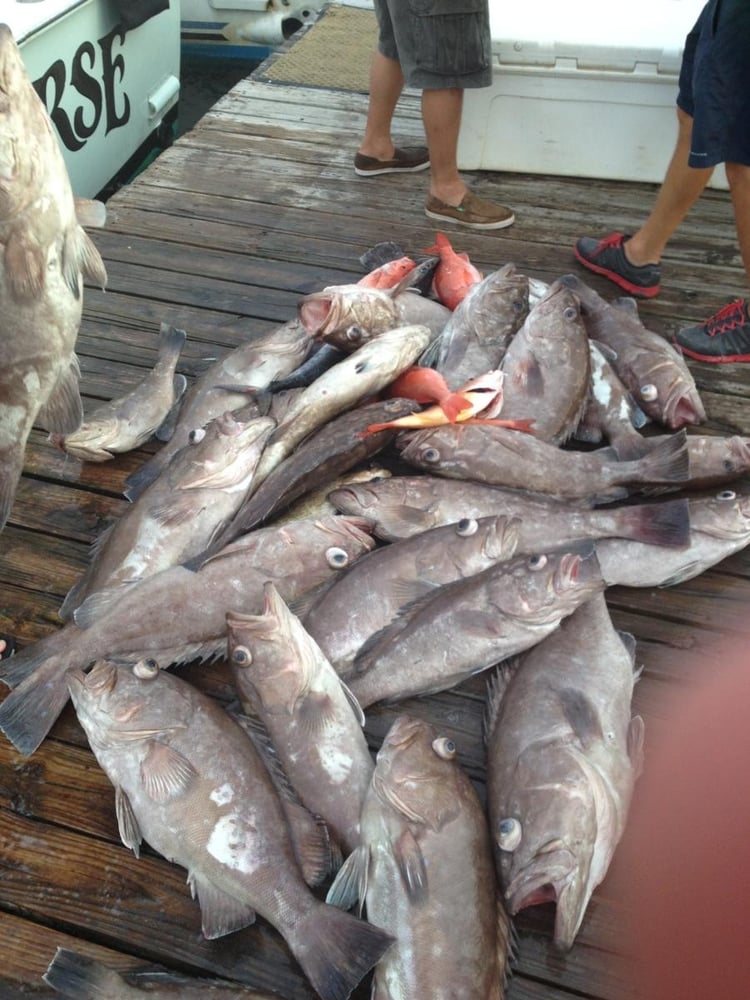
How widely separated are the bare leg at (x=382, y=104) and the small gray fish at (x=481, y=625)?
365cm

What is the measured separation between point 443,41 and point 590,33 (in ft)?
3.66

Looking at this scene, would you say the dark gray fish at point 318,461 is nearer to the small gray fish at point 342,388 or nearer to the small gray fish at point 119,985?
the small gray fish at point 342,388

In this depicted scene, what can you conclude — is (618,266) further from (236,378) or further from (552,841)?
(552,841)

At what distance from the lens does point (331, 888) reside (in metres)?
2.00

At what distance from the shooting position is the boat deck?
2.06m

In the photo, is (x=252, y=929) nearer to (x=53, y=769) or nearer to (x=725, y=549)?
(x=53, y=769)

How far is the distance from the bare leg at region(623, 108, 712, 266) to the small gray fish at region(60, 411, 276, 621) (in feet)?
7.83

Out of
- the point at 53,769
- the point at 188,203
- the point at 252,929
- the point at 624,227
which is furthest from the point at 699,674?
the point at 188,203

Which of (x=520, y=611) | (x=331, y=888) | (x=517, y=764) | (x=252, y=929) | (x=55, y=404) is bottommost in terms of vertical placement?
(x=252, y=929)

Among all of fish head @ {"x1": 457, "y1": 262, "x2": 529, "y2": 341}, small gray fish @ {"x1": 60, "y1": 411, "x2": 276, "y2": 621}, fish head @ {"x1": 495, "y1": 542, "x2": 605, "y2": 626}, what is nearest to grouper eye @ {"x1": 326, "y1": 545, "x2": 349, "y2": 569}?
small gray fish @ {"x1": 60, "y1": 411, "x2": 276, "y2": 621}

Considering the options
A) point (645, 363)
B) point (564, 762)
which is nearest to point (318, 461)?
point (564, 762)

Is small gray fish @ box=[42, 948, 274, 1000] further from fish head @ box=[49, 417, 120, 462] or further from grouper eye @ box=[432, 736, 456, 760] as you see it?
fish head @ box=[49, 417, 120, 462]

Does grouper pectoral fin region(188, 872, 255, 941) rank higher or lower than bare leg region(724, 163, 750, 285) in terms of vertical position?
lower

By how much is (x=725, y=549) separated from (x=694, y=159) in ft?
5.89
